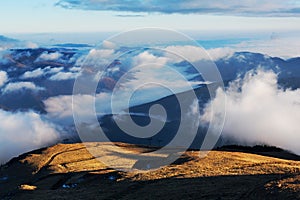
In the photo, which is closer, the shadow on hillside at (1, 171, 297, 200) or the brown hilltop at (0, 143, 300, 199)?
the shadow on hillside at (1, 171, 297, 200)

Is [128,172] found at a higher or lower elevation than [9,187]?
higher

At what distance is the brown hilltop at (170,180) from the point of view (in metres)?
43.9

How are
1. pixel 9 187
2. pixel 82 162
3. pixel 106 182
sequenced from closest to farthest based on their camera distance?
pixel 106 182 → pixel 9 187 → pixel 82 162

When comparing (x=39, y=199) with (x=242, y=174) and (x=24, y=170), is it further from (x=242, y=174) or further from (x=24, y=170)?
(x=24, y=170)

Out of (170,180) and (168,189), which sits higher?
(168,189)

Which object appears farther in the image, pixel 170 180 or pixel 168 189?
pixel 170 180

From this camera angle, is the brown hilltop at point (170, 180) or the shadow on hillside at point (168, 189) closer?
the shadow on hillside at point (168, 189)

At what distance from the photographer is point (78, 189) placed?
189 ft

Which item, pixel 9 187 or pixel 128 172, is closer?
pixel 128 172

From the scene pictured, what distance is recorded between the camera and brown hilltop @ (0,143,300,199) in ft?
144

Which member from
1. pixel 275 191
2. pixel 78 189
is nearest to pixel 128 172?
pixel 78 189

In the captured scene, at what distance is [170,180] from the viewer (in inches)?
2168

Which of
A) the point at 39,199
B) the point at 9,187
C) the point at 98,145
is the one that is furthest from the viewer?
the point at 98,145

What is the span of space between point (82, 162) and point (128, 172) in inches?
874
